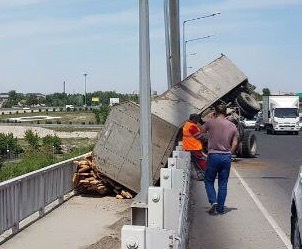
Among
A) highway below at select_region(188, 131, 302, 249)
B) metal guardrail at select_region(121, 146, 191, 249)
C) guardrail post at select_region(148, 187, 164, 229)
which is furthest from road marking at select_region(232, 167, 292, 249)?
guardrail post at select_region(148, 187, 164, 229)

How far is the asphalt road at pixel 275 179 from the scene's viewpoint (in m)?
11.6

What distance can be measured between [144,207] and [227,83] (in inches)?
531

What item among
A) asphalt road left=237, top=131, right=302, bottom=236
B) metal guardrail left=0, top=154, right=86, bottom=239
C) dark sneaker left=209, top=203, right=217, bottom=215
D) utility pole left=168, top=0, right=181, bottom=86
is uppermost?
utility pole left=168, top=0, right=181, bottom=86

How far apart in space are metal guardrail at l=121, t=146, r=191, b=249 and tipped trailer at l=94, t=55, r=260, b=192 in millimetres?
3837

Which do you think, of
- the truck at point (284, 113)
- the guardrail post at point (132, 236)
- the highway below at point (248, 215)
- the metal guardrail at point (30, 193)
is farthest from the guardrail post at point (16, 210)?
the truck at point (284, 113)

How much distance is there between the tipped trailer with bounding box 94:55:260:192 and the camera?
1487 cm

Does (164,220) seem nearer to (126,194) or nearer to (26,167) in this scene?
(126,194)

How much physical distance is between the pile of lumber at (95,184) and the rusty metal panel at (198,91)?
297 centimetres

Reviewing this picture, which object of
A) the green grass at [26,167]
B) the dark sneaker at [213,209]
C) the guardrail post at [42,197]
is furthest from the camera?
the green grass at [26,167]

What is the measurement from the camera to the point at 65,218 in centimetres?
1173

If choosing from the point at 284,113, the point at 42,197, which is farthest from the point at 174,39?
the point at 284,113

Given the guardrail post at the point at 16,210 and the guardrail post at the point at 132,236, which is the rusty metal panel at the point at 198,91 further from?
the guardrail post at the point at 132,236

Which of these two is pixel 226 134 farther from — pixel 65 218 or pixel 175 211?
pixel 175 211

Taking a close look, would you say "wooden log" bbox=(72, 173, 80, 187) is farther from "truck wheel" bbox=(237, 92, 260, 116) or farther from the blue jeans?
"truck wheel" bbox=(237, 92, 260, 116)
